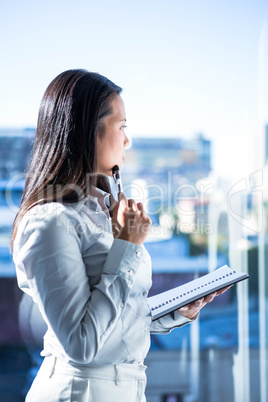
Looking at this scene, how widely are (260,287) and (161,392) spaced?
0.58 metres

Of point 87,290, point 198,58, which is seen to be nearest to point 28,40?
point 198,58

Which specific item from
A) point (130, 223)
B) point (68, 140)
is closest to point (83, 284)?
point (130, 223)

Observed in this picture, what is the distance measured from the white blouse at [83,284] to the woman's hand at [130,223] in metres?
0.02

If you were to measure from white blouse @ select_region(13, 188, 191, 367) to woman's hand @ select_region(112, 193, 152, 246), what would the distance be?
0.02 meters

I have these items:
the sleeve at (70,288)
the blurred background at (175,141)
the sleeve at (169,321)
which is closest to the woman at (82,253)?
the sleeve at (70,288)

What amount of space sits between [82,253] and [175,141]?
3.21 feet

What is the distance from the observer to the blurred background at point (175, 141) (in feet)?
5.27

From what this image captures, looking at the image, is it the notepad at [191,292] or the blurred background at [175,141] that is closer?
the notepad at [191,292]

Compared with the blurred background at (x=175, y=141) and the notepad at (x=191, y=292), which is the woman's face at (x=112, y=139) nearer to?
the notepad at (x=191, y=292)

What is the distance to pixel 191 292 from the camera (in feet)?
3.05

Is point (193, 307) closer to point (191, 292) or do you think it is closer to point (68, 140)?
point (191, 292)

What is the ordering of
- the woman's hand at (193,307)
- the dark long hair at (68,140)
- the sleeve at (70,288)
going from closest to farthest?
the sleeve at (70,288), the dark long hair at (68,140), the woman's hand at (193,307)

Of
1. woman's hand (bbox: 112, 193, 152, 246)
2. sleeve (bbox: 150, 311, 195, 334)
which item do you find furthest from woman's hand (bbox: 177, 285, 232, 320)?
woman's hand (bbox: 112, 193, 152, 246)

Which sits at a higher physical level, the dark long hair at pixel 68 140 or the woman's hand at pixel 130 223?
the dark long hair at pixel 68 140
